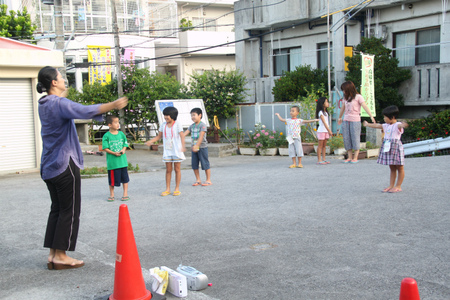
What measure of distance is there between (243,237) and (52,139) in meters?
2.52

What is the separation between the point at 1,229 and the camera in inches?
264

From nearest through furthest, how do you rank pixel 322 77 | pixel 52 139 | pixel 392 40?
pixel 52 139
pixel 392 40
pixel 322 77

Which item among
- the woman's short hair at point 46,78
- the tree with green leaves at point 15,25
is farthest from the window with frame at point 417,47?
the tree with green leaves at point 15,25

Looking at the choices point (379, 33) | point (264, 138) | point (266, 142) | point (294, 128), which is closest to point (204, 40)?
point (379, 33)

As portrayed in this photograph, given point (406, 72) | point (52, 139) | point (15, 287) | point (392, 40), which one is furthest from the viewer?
point (392, 40)

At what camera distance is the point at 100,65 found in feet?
73.5

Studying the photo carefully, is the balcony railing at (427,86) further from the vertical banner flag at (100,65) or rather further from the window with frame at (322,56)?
the vertical banner flag at (100,65)

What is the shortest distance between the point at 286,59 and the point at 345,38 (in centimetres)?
386

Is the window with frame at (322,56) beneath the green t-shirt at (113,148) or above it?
above

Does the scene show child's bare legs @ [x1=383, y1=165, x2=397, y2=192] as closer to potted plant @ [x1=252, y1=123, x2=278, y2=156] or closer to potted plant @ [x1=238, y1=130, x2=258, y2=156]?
potted plant @ [x1=252, y1=123, x2=278, y2=156]

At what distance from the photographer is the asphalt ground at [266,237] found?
4.26 metres

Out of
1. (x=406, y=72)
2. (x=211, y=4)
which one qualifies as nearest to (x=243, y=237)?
(x=406, y=72)

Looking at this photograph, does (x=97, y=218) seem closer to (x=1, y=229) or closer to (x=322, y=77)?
(x=1, y=229)

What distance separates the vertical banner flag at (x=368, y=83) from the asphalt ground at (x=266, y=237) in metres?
4.74
